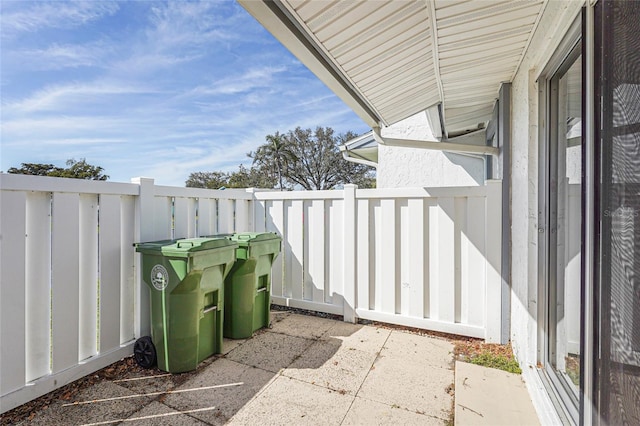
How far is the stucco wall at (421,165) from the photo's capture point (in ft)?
20.5

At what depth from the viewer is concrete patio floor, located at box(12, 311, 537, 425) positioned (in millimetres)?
2121

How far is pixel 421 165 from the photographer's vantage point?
23.3 feet

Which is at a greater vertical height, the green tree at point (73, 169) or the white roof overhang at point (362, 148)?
the green tree at point (73, 169)

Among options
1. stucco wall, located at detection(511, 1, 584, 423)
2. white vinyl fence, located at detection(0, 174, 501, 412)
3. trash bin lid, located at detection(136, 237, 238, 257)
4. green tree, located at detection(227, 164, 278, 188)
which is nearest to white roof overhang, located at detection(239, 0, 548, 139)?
stucco wall, located at detection(511, 1, 584, 423)

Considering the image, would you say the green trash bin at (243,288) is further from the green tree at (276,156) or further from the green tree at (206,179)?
A: the green tree at (206,179)

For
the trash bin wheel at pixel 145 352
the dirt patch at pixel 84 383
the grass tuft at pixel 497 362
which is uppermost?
the trash bin wheel at pixel 145 352

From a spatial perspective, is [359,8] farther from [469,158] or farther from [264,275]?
[469,158]

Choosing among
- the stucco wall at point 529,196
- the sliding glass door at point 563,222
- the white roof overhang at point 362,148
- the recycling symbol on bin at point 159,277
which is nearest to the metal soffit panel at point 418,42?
the stucco wall at point 529,196

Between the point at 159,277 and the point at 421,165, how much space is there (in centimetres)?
595

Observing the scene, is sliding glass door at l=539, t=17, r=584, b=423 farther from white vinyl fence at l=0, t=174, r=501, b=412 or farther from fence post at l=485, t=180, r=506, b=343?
white vinyl fence at l=0, t=174, r=501, b=412

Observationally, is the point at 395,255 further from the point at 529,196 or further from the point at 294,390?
the point at 294,390

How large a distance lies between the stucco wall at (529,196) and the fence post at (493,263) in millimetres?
242

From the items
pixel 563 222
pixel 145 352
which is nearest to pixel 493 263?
pixel 563 222

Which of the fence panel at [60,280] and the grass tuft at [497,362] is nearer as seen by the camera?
the fence panel at [60,280]
